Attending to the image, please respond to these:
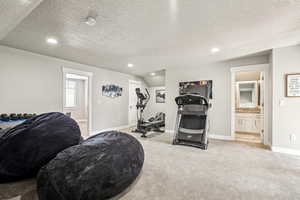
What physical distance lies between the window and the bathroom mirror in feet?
27.8

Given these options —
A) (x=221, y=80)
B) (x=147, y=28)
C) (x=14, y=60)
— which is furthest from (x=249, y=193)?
(x=14, y=60)

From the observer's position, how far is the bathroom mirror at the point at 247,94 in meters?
5.05

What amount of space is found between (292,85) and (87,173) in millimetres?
4287

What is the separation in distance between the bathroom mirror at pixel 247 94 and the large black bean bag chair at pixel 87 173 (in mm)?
5399

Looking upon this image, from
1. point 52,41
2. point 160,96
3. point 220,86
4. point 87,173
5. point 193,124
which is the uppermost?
point 52,41

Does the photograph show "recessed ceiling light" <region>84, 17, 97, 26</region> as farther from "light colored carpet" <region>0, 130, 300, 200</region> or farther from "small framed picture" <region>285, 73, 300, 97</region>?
"small framed picture" <region>285, 73, 300, 97</region>

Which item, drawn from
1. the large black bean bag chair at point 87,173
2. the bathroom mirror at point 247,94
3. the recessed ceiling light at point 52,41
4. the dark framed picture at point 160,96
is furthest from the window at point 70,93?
the bathroom mirror at point 247,94

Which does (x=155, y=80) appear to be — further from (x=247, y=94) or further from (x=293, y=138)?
(x=293, y=138)

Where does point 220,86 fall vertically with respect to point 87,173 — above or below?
above

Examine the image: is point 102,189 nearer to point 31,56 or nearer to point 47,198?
point 47,198

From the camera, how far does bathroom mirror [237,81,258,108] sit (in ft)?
16.6

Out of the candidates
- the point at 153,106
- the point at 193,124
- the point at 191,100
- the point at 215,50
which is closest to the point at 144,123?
the point at 193,124

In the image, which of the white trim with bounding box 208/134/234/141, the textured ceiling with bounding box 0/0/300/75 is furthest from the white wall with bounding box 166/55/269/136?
the textured ceiling with bounding box 0/0/300/75

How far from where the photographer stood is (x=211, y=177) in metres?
2.06
